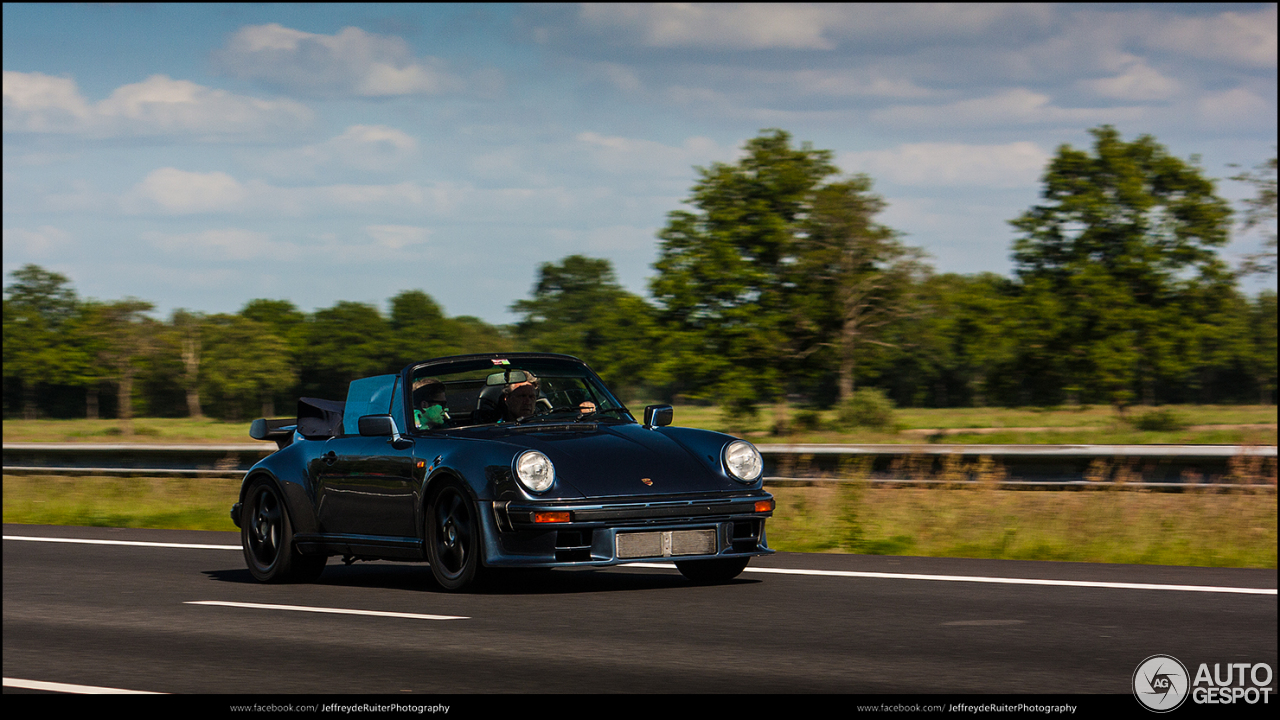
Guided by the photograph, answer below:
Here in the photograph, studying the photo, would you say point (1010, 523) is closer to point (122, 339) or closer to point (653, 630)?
point (653, 630)

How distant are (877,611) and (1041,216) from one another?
52313 millimetres

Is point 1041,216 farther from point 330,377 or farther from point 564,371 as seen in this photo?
point 330,377

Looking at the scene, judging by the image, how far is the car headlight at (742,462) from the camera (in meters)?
9.40

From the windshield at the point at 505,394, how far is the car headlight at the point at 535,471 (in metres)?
1.03

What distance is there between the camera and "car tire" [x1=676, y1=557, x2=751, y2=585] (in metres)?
9.79

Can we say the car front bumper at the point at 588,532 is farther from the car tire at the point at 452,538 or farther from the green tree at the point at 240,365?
the green tree at the point at 240,365

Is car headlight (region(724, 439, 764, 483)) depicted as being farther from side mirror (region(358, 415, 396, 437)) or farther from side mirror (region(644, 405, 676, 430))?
side mirror (region(358, 415, 396, 437))

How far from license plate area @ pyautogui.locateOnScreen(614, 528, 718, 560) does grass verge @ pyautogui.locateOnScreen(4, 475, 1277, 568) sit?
3.72 m

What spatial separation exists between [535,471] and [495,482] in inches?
9.6

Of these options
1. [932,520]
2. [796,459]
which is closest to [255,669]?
[932,520]

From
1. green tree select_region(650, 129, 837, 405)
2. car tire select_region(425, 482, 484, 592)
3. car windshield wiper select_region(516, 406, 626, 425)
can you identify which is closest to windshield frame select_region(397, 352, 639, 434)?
car windshield wiper select_region(516, 406, 626, 425)

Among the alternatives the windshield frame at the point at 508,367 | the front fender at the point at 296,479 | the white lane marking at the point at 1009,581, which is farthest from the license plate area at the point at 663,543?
the front fender at the point at 296,479

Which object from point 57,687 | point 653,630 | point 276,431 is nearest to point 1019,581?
point 653,630

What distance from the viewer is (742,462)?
372 inches
